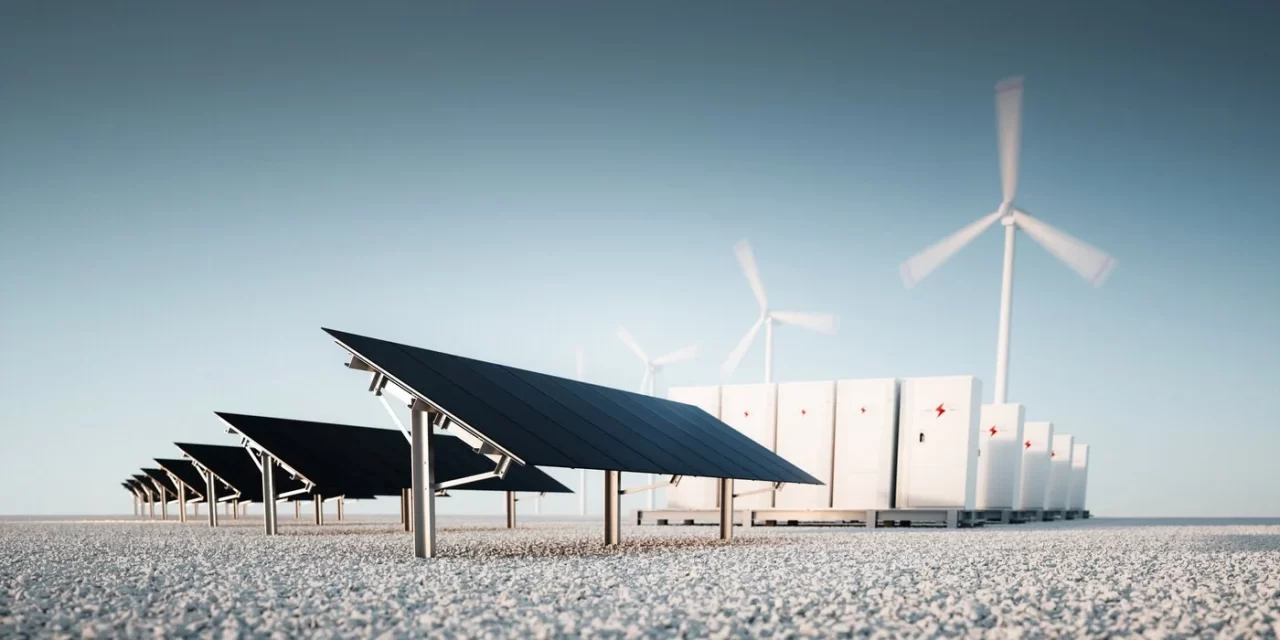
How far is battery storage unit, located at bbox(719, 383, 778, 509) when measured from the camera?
31359mm

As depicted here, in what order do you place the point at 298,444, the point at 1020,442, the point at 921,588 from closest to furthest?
the point at 921,588 → the point at 298,444 → the point at 1020,442

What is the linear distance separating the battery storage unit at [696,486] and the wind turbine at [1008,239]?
9.88 metres

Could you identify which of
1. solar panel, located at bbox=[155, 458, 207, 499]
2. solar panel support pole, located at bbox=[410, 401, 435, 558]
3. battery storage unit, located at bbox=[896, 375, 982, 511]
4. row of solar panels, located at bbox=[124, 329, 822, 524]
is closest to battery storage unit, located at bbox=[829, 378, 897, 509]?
battery storage unit, located at bbox=[896, 375, 982, 511]

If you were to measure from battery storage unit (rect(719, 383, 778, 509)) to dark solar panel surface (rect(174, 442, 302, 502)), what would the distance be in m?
15.7

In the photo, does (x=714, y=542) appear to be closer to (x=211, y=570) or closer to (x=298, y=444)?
(x=211, y=570)

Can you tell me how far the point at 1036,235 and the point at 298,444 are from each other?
28084mm

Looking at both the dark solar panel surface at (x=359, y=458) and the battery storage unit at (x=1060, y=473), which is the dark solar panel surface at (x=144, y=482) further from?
the battery storage unit at (x=1060, y=473)

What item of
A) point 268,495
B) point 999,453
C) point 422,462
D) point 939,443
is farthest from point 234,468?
point 999,453

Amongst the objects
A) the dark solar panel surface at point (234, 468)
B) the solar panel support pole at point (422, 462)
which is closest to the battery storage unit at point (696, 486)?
the dark solar panel surface at point (234, 468)

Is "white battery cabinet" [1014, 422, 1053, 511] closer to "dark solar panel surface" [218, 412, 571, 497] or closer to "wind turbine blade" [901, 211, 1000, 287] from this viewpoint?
"wind turbine blade" [901, 211, 1000, 287]

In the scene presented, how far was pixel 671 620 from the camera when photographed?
6793mm

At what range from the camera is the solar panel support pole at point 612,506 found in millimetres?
14484

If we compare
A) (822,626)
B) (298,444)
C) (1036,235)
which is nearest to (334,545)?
(298,444)

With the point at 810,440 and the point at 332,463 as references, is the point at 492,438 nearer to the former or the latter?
the point at 332,463
